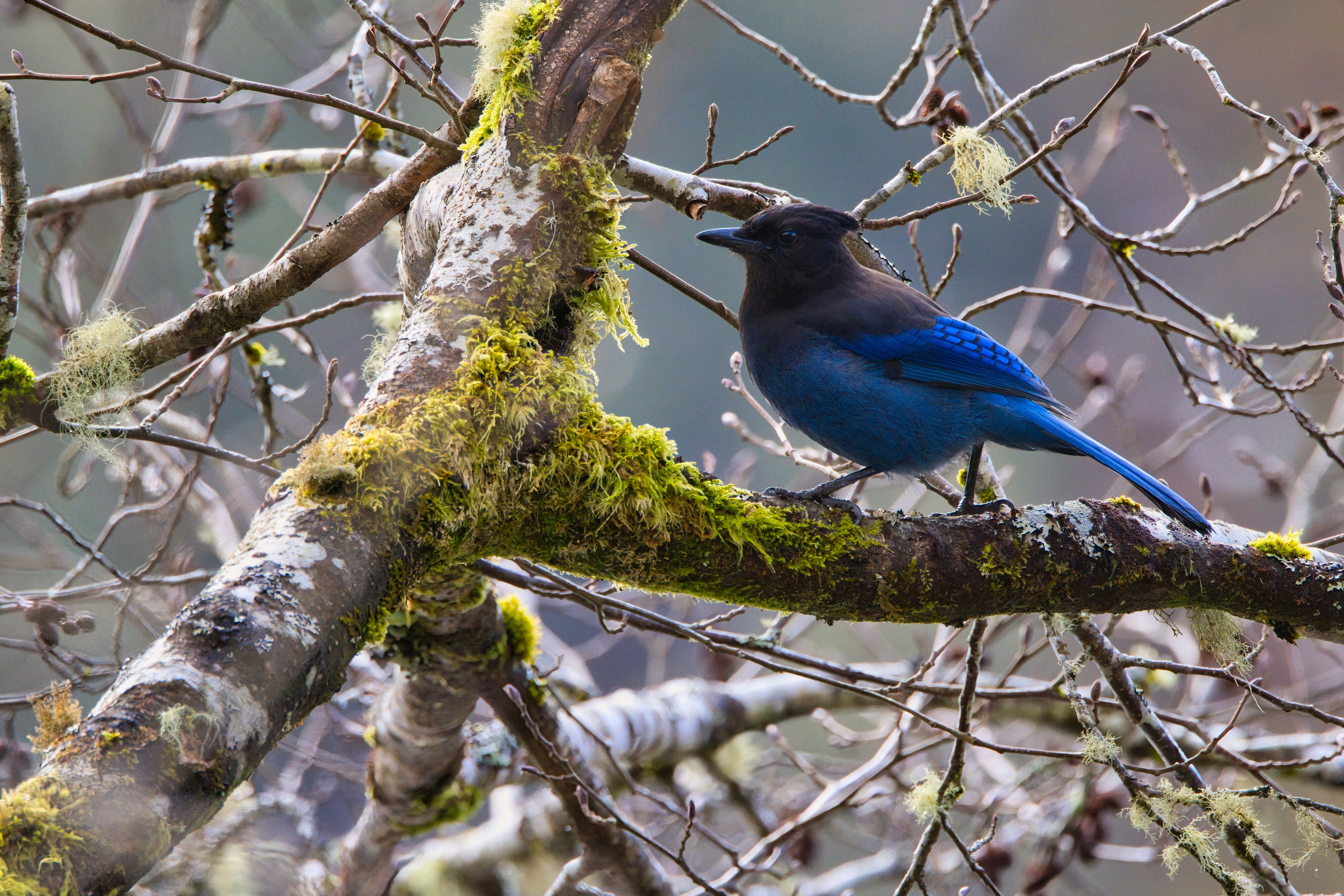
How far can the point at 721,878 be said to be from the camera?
3.63 m

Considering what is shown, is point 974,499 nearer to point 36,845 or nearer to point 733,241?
→ point 733,241

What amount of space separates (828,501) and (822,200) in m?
11.1

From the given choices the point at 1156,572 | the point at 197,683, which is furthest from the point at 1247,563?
the point at 197,683

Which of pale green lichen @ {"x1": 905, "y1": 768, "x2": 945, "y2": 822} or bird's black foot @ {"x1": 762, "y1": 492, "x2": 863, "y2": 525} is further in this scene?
pale green lichen @ {"x1": 905, "y1": 768, "x2": 945, "y2": 822}

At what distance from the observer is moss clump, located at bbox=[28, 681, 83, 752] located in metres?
1.50

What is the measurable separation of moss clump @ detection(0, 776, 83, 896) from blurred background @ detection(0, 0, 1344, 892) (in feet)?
22.8

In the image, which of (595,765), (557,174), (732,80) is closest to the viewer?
(557,174)

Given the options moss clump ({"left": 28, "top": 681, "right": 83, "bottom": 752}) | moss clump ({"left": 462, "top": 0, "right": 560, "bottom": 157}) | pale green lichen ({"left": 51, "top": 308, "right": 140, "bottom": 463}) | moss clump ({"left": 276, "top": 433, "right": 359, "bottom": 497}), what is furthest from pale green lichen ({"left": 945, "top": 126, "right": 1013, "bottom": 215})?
moss clump ({"left": 28, "top": 681, "right": 83, "bottom": 752})

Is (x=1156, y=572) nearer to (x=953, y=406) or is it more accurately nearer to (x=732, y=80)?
(x=953, y=406)

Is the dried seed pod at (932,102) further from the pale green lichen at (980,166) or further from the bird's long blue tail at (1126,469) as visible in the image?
the bird's long blue tail at (1126,469)

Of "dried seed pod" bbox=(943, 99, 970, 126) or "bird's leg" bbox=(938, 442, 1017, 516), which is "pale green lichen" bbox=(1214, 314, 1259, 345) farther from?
"dried seed pod" bbox=(943, 99, 970, 126)

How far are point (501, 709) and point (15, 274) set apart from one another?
208 centimetres

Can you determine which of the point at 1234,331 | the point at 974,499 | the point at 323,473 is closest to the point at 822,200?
the point at 1234,331

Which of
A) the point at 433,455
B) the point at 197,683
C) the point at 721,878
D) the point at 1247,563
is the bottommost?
the point at 197,683
